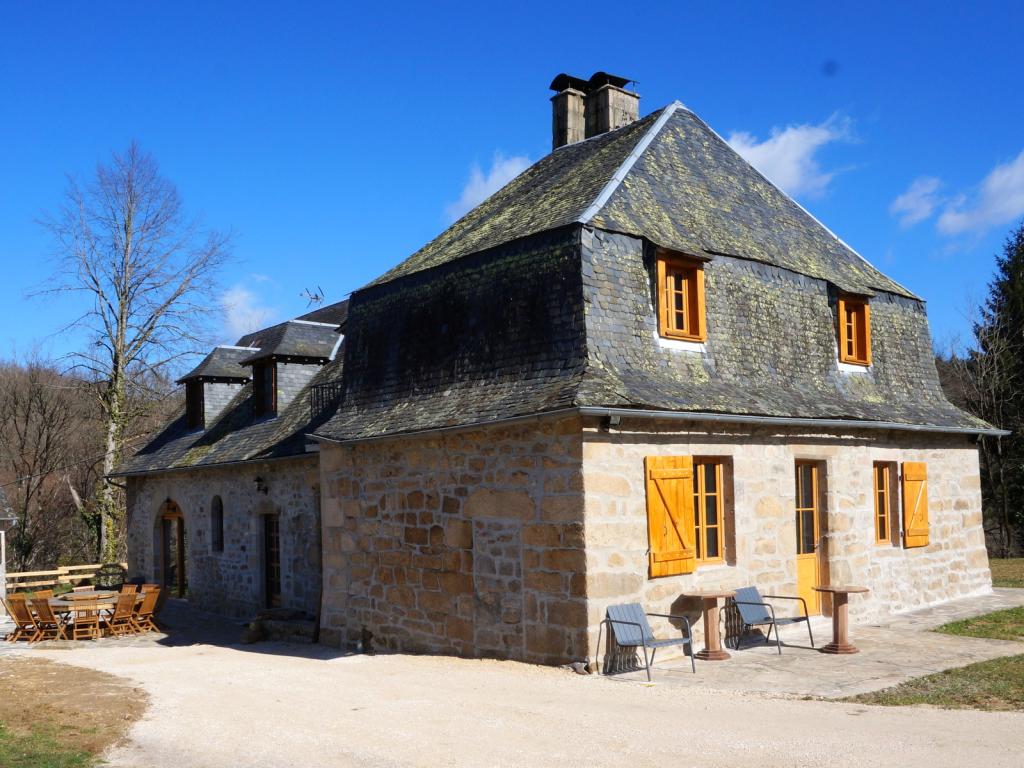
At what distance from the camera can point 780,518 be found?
1155cm

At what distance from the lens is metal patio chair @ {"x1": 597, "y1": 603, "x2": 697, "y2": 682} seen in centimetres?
924

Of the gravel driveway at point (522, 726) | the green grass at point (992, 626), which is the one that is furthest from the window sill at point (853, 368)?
the gravel driveway at point (522, 726)

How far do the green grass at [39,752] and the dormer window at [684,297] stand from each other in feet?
24.5

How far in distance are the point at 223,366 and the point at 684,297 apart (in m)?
12.5

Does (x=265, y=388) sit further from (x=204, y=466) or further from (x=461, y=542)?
(x=461, y=542)

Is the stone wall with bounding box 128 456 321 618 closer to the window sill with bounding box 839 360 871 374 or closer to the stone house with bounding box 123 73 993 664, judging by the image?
the stone house with bounding box 123 73 993 664

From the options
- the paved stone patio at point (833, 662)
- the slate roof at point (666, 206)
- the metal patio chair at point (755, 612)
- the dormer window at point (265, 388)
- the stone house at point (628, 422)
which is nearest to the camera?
the paved stone patio at point (833, 662)

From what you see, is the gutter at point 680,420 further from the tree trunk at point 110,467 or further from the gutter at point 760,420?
the tree trunk at point 110,467

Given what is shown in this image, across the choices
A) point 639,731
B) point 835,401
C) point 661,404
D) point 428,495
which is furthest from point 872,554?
point 639,731

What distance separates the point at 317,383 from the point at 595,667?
9908 millimetres

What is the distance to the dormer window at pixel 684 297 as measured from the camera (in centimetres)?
1129

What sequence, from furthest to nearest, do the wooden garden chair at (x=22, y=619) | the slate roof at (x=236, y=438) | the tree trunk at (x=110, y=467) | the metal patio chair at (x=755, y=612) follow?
the tree trunk at (x=110, y=467), the slate roof at (x=236, y=438), the wooden garden chair at (x=22, y=619), the metal patio chair at (x=755, y=612)

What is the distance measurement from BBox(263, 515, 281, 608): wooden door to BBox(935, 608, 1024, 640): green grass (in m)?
10.6

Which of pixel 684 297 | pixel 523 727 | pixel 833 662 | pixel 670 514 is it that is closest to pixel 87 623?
pixel 670 514
